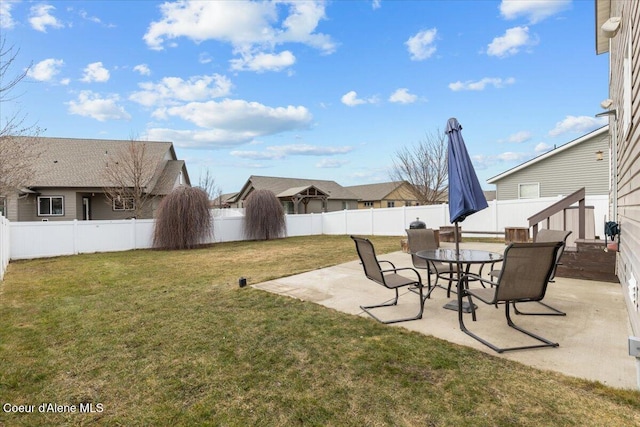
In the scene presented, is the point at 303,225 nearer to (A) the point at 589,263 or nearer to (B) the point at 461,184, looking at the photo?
(A) the point at 589,263

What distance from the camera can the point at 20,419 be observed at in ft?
A: 6.72

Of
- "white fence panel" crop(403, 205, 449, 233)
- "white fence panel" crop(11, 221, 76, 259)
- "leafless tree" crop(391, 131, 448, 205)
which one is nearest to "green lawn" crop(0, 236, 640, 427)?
"white fence panel" crop(11, 221, 76, 259)

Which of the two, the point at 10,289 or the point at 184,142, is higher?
the point at 184,142

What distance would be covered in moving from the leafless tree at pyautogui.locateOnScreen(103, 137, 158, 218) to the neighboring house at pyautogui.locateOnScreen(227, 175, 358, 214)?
9135 mm

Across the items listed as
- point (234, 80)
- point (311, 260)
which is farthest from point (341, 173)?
point (311, 260)

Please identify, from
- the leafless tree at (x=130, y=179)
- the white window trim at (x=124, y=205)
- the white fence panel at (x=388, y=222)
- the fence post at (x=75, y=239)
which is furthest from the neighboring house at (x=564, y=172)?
the white window trim at (x=124, y=205)

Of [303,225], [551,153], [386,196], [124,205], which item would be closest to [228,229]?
[303,225]

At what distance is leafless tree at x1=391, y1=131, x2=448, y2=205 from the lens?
2152cm

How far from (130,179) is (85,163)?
352cm

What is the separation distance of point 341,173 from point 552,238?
33781 mm

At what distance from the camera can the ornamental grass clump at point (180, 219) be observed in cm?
1283

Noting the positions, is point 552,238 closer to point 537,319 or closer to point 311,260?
point 537,319

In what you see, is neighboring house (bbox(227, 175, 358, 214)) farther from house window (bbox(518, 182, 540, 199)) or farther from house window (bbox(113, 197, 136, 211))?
house window (bbox(518, 182, 540, 199))

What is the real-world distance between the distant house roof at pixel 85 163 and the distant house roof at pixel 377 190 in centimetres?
2320
